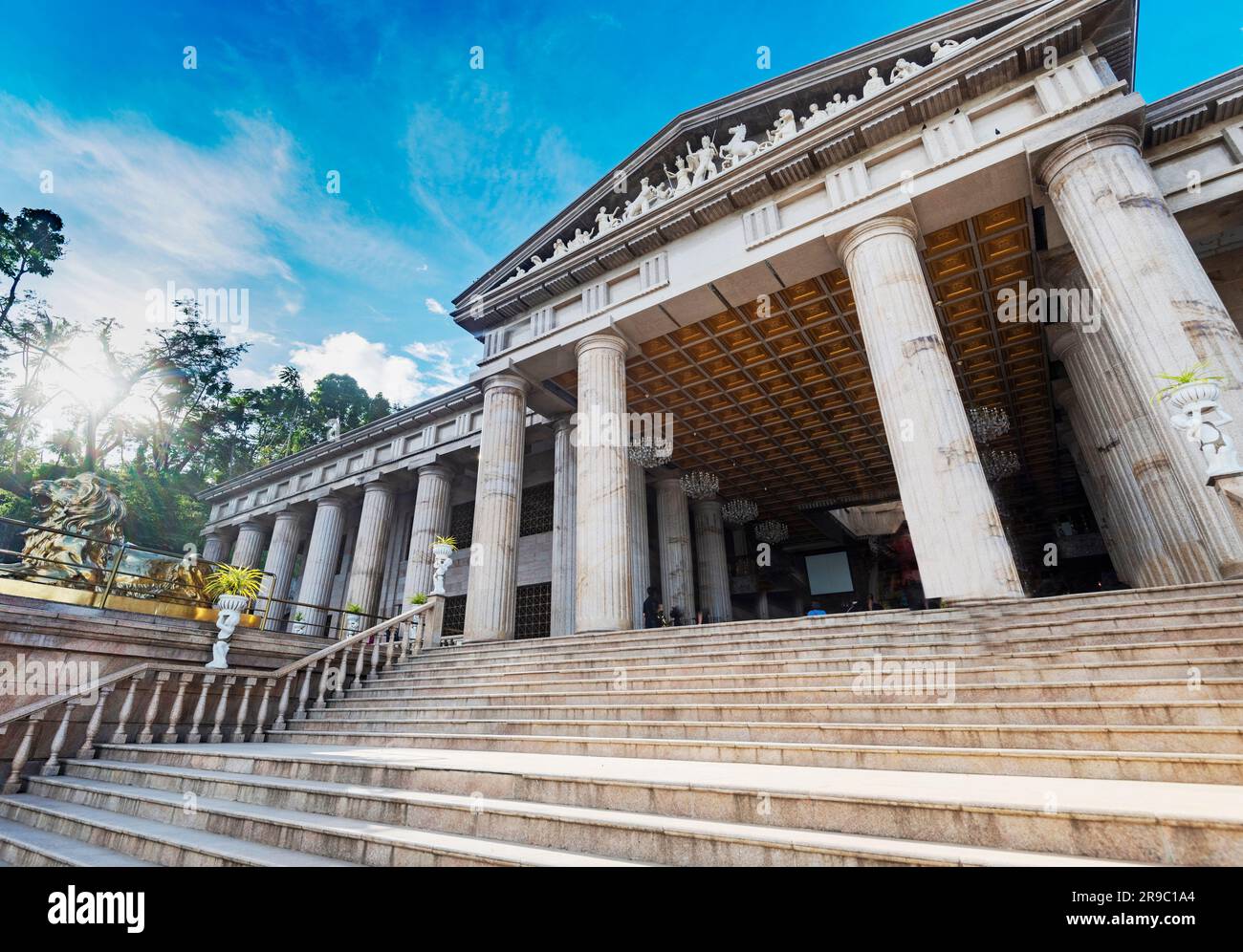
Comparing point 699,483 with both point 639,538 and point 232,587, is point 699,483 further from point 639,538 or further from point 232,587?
point 232,587

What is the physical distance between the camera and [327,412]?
38875 mm

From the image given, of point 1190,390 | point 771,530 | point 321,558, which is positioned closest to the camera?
point 1190,390

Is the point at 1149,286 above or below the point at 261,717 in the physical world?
above

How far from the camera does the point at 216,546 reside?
27.2 m

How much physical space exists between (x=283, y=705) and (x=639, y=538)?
10.4 metres

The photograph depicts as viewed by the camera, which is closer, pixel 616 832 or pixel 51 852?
pixel 616 832

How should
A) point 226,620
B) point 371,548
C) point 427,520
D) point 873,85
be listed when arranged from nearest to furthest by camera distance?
point 226,620 < point 873,85 < point 427,520 < point 371,548

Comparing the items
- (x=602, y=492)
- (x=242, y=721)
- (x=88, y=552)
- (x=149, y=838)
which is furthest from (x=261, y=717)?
(x=602, y=492)

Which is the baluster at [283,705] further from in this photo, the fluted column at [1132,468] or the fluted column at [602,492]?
the fluted column at [1132,468]

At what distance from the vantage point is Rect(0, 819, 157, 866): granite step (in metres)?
3.54

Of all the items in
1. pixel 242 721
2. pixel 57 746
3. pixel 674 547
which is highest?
pixel 674 547

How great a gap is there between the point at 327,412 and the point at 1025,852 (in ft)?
143

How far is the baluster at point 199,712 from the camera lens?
7629 mm
